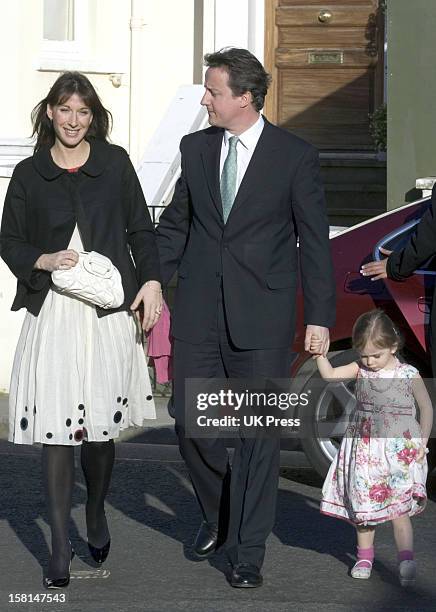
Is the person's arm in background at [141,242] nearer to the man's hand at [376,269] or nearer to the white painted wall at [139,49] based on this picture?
the man's hand at [376,269]

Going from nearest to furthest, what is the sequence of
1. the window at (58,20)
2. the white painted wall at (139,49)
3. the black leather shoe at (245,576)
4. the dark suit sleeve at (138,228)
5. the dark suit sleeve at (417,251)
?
1. the black leather shoe at (245,576)
2. the dark suit sleeve at (138,228)
3. the dark suit sleeve at (417,251)
4. the white painted wall at (139,49)
5. the window at (58,20)

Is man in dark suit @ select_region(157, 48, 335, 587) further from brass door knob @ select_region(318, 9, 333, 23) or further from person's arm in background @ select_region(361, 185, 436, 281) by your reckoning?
brass door knob @ select_region(318, 9, 333, 23)

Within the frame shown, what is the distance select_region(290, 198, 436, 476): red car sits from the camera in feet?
25.6

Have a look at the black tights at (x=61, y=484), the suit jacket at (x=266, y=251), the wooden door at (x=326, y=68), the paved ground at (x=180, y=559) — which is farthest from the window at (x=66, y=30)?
the black tights at (x=61, y=484)

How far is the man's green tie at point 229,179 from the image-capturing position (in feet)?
21.2

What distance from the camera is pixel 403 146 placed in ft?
37.7

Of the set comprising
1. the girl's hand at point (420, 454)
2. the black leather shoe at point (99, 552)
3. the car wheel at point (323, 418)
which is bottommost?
the black leather shoe at point (99, 552)

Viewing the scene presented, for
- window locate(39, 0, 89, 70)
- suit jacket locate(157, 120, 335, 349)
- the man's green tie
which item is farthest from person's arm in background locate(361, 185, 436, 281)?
window locate(39, 0, 89, 70)

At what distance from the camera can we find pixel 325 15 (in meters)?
15.1

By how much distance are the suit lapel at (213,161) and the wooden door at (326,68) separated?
8578mm

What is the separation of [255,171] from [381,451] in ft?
4.07

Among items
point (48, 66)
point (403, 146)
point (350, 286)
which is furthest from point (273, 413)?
point (48, 66)

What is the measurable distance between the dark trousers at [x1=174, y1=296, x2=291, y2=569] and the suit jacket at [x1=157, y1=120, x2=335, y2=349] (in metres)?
0.07

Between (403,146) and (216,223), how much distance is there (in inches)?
206
